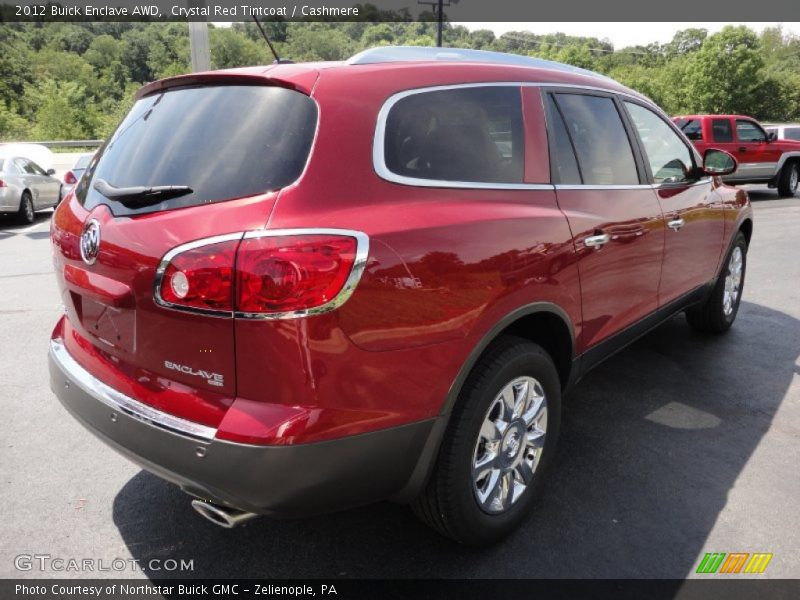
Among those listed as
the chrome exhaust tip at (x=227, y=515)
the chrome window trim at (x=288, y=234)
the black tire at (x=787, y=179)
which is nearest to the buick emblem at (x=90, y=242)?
the chrome window trim at (x=288, y=234)

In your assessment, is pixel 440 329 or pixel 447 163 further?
pixel 447 163

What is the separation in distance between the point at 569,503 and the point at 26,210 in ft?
41.0

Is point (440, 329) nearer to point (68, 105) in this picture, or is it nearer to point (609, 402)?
point (609, 402)

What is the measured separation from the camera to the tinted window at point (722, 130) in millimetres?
14898

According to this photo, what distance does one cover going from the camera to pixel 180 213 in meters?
1.98

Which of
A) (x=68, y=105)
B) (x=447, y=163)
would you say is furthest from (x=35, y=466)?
(x=68, y=105)

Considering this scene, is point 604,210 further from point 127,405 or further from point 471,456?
point 127,405

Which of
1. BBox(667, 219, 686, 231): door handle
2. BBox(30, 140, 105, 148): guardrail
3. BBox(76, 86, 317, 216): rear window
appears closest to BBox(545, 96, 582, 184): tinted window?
BBox(667, 219, 686, 231): door handle

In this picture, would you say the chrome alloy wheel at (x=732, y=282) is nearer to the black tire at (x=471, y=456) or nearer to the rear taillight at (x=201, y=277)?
the black tire at (x=471, y=456)

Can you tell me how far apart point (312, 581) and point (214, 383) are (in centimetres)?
92

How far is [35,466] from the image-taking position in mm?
3137

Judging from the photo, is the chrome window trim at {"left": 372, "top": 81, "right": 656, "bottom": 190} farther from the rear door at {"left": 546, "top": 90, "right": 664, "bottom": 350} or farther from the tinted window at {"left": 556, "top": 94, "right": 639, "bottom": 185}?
the tinted window at {"left": 556, "top": 94, "right": 639, "bottom": 185}

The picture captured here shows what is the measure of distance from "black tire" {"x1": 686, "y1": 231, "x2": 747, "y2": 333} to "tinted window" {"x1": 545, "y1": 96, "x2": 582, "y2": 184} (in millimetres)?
2263

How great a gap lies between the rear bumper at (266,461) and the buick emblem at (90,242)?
45 cm
